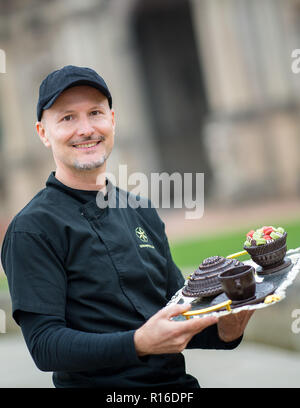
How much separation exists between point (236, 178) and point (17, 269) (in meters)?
12.6

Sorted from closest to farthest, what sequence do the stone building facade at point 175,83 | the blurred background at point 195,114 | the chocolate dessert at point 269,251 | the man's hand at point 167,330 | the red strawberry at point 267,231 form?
the man's hand at point 167,330 < the chocolate dessert at point 269,251 < the red strawberry at point 267,231 < the blurred background at point 195,114 < the stone building facade at point 175,83

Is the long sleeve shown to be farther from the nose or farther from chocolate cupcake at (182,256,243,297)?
the nose

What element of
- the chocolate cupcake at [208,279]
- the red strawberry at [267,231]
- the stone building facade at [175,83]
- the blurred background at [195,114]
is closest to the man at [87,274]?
the chocolate cupcake at [208,279]

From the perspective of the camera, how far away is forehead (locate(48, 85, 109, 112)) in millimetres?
2322

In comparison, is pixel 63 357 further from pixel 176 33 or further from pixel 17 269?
pixel 176 33

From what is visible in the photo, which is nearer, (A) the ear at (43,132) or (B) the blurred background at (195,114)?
(A) the ear at (43,132)

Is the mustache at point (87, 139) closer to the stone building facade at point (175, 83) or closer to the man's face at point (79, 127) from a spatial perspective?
the man's face at point (79, 127)

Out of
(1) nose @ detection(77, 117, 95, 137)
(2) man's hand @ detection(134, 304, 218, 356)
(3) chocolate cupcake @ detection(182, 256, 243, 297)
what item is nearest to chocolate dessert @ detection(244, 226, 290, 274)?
(3) chocolate cupcake @ detection(182, 256, 243, 297)

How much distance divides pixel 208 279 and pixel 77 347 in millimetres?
539

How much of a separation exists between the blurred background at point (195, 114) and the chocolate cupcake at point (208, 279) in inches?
117

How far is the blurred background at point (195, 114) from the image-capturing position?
6.32 meters

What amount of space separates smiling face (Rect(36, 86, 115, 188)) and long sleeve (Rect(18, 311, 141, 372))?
1.95 ft
